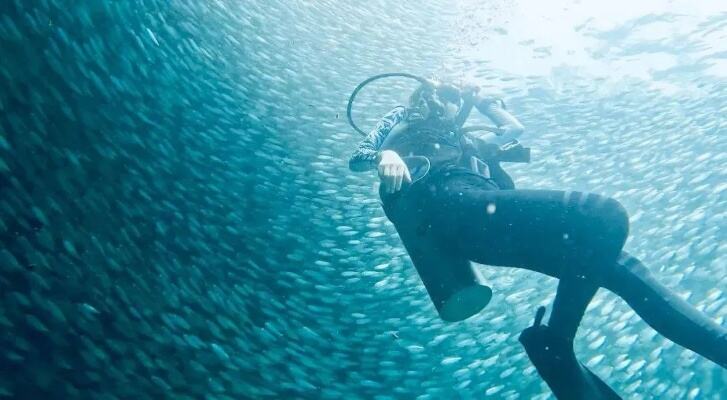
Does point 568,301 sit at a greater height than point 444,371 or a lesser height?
lesser

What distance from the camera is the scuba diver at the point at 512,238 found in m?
2.13

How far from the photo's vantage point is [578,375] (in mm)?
2109

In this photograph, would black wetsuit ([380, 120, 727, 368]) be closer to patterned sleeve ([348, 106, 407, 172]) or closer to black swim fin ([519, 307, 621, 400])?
black swim fin ([519, 307, 621, 400])

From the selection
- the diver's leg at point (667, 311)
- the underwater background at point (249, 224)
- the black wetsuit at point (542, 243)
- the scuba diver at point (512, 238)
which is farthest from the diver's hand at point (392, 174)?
the underwater background at point (249, 224)

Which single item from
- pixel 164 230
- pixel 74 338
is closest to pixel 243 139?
pixel 164 230

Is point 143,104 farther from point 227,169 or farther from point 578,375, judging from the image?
point 578,375

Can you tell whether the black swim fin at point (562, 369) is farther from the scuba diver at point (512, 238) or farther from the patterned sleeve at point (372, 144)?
the patterned sleeve at point (372, 144)

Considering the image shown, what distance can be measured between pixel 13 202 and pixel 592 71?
54.3 feet

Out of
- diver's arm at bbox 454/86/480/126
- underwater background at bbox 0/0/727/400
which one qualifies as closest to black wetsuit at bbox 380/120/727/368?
diver's arm at bbox 454/86/480/126

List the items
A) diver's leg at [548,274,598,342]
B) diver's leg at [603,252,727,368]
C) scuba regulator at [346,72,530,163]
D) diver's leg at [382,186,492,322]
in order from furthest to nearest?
scuba regulator at [346,72,530,163]
diver's leg at [382,186,492,322]
diver's leg at [548,274,598,342]
diver's leg at [603,252,727,368]

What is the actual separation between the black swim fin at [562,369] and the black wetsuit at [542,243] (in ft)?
0.22

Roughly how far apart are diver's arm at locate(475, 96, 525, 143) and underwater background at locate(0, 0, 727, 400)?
270 cm

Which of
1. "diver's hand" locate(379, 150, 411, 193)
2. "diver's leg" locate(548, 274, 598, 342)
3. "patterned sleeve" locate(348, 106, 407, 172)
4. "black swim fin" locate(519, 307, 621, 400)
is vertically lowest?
"black swim fin" locate(519, 307, 621, 400)

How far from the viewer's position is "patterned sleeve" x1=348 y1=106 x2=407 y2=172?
10.1ft
